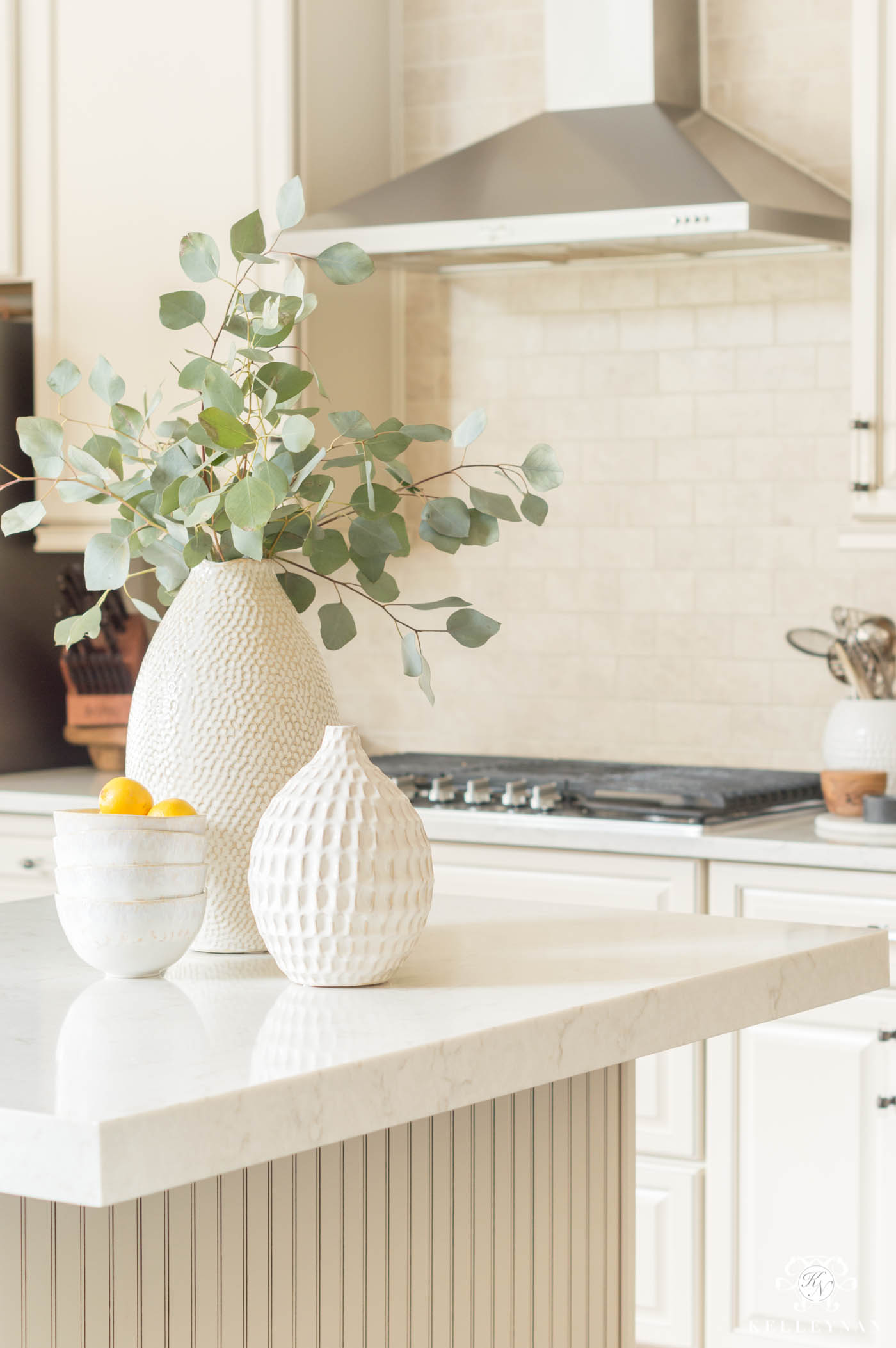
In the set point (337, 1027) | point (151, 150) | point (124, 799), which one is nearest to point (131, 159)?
point (151, 150)

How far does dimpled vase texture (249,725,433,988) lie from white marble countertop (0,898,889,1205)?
3 centimetres

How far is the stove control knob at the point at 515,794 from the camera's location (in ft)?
9.72

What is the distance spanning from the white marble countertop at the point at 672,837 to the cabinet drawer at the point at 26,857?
14cm

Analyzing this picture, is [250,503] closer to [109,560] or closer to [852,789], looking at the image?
[109,560]

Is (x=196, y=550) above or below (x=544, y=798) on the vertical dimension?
above

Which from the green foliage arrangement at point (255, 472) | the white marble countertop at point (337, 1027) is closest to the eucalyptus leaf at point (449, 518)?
the green foliage arrangement at point (255, 472)

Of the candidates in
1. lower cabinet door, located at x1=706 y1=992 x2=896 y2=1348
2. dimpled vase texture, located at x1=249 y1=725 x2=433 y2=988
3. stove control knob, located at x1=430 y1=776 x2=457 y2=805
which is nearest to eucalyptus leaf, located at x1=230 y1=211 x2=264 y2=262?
dimpled vase texture, located at x1=249 y1=725 x2=433 y2=988

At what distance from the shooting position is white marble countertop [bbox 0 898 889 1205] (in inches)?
36.6

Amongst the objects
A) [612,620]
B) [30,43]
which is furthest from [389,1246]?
[30,43]

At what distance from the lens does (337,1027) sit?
1143mm

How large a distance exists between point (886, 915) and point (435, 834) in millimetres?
793

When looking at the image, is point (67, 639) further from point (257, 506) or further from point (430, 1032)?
point (430, 1032)

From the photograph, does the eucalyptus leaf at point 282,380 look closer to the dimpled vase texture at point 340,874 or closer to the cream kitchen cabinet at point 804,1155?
the dimpled vase texture at point 340,874

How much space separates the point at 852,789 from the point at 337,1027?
189cm
